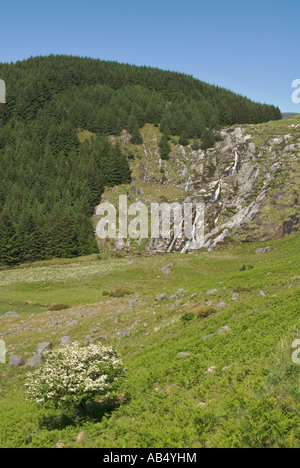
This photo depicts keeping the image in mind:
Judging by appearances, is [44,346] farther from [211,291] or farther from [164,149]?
[164,149]

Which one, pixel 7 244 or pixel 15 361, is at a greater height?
pixel 7 244

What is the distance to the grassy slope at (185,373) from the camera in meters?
8.99

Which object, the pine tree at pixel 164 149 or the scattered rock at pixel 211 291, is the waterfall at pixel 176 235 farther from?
the scattered rock at pixel 211 291

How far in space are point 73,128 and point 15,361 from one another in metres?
115

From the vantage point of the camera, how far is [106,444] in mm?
9750

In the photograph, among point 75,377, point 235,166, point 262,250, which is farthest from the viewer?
point 235,166

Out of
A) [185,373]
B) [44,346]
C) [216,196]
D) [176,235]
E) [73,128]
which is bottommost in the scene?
[44,346]

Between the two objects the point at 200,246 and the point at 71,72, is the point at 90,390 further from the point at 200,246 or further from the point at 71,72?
the point at 71,72

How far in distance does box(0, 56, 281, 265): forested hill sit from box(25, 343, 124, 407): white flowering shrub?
67.4 metres

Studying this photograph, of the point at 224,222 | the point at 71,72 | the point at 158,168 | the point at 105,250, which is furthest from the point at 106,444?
the point at 71,72

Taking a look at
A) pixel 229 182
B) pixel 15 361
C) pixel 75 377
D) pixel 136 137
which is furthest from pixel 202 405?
pixel 136 137

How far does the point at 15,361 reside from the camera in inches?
891

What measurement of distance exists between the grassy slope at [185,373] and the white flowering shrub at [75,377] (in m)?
1.03

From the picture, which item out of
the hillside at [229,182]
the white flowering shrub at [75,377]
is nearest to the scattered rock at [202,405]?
the white flowering shrub at [75,377]
